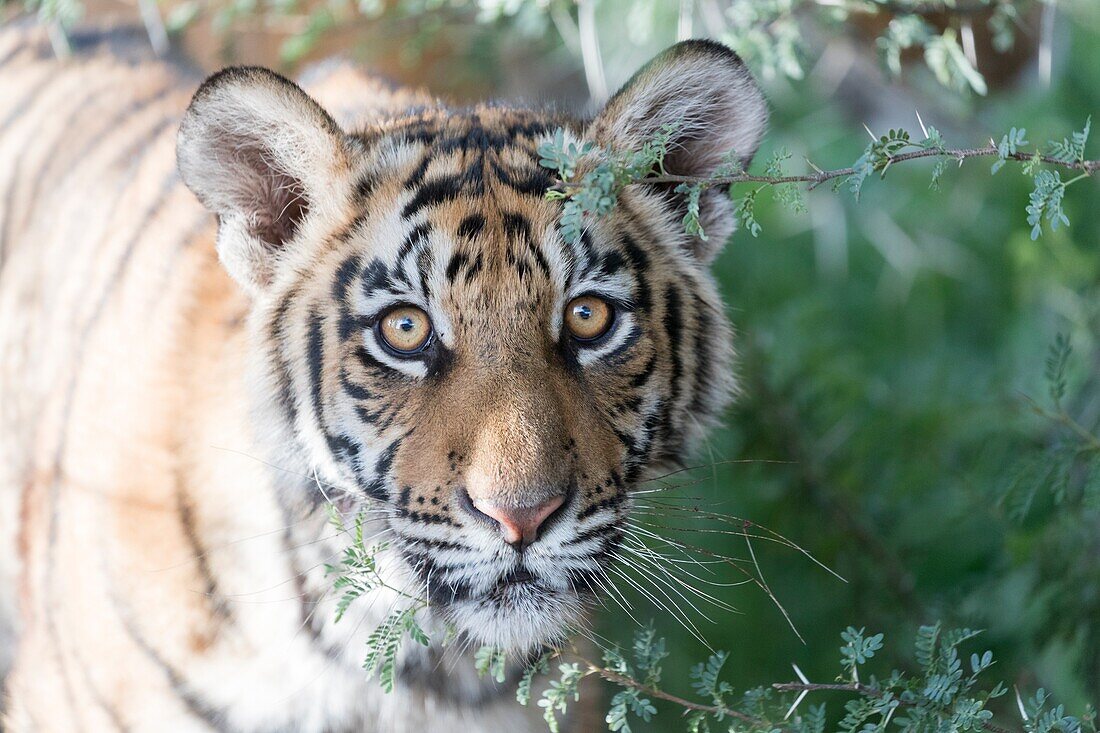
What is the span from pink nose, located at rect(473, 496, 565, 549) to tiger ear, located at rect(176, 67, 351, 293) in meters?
0.61

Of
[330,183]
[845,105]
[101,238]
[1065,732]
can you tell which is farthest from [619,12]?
[1065,732]

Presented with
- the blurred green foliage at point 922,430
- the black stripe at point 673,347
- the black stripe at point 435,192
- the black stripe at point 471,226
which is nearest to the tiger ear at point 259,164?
the black stripe at point 435,192

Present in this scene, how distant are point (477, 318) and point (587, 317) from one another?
0.19 m

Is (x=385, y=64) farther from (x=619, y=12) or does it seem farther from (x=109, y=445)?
(x=109, y=445)

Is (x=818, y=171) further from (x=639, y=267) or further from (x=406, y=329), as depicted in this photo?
(x=406, y=329)

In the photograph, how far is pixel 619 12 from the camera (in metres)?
3.92

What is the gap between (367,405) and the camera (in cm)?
174

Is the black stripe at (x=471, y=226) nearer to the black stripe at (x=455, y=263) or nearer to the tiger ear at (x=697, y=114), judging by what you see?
the black stripe at (x=455, y=263)

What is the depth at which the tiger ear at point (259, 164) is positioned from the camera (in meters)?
1.74

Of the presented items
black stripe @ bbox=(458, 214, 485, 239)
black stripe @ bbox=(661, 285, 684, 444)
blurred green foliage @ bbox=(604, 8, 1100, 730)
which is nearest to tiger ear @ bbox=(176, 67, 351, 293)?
black stripe @ bbox=(458, 214, 485, 239)

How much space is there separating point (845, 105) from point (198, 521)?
374cm

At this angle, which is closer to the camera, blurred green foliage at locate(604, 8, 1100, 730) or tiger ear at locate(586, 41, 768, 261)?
tiger ear at locate(586, 41, 768, 261)

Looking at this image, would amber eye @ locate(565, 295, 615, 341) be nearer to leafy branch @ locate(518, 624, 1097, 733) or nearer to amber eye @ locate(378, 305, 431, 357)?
amber eye @ locate(378, 305, 431, 357)

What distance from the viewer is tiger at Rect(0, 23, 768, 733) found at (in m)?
1.64
